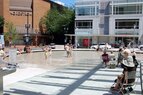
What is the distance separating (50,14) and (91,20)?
14732 millimetres

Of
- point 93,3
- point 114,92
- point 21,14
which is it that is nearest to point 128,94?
point 114,92

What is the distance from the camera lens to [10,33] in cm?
7169

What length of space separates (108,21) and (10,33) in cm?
2119

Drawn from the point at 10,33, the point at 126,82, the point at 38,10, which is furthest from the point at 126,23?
the point at 126,82

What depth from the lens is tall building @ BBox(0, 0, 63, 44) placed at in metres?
77.5

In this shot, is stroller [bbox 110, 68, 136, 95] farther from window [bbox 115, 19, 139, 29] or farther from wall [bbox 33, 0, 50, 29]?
wall [bbox 33, 0, 50, 29]

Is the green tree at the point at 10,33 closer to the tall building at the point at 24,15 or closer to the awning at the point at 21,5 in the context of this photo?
the tall building at the point at 24,15

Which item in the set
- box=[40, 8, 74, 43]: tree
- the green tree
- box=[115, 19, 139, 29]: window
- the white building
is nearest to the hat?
the white building

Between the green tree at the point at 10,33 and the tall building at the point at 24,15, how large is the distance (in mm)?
3475

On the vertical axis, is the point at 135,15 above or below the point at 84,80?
above

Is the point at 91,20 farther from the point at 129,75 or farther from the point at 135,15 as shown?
the point at 129,75

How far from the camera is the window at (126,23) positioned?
6694 cm

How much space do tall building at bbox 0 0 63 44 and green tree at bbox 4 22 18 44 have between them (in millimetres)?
3475

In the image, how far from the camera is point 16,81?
43.4 feet
